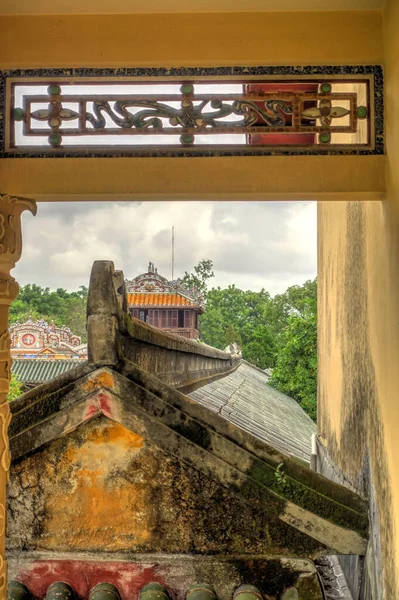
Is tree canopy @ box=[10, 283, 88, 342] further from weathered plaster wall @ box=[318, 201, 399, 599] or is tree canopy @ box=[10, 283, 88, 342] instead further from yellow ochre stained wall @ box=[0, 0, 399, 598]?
yellow ochre stained wall @ box=[0, 0, 399, 598]

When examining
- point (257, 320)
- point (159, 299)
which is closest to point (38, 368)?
point (159, 299)

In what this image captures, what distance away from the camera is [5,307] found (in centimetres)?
202

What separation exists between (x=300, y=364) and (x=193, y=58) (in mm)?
11816

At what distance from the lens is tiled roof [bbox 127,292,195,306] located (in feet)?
63.4

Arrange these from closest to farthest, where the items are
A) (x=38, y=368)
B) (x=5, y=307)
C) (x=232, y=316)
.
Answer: (x=5, y=307)
(x=38, y=368)
(x=232, y=316)

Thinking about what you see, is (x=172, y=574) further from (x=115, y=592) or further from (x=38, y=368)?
(x=38, y=368)

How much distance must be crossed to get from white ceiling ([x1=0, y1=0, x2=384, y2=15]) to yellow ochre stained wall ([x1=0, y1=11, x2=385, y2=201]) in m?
0.02

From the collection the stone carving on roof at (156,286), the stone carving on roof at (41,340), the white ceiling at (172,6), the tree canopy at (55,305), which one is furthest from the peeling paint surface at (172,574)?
the tree canopy at (55,305)

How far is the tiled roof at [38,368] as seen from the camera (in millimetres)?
15723

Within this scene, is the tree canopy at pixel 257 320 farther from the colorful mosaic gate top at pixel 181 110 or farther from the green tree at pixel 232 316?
the colorful mosaic gate top at pixel 181 110

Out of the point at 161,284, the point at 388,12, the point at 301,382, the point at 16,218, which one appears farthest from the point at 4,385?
the point at 161,284

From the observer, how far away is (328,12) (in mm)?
2277

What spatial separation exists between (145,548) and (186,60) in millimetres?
1828

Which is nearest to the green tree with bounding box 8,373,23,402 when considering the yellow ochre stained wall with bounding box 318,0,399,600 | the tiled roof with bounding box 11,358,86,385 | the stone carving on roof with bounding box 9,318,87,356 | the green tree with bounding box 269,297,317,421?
the tiled roof with bounding box 11,358,86,385
